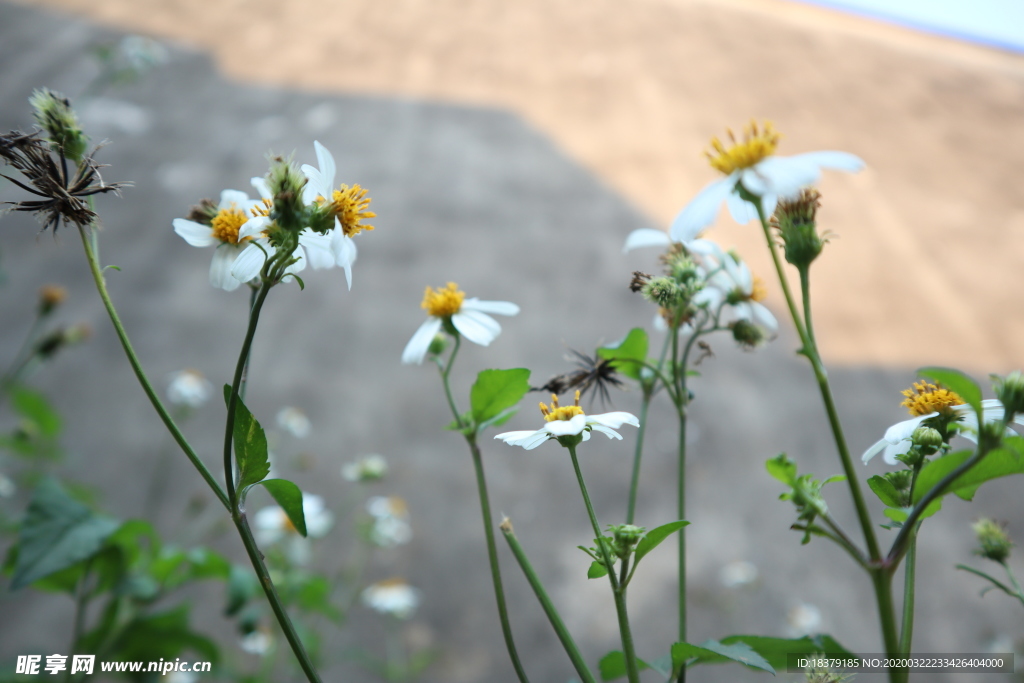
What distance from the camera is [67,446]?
5.44ft

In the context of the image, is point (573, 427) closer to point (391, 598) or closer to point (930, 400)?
point (930, 400)

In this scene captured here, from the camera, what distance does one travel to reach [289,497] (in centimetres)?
27

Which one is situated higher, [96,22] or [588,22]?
[588,22]

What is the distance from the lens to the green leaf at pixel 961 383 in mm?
217

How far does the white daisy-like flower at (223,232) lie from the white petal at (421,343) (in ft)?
0.34

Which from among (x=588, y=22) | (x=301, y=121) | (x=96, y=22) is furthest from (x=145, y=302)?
(x=588, y=22)

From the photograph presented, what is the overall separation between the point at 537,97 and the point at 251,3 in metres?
1.49

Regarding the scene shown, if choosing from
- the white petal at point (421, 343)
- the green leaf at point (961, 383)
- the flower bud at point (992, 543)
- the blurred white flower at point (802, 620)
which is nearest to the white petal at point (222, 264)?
the white petal at point (421, 343)

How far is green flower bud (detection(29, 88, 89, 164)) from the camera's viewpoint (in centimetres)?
29

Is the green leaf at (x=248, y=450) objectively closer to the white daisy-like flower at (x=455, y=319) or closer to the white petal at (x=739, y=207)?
the white daisy-like flower at (x=455, y=319)

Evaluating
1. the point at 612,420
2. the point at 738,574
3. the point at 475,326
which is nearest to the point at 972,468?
the point at 612,420

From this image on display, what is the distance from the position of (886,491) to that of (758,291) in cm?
17

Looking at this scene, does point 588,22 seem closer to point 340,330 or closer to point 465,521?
point 340,330

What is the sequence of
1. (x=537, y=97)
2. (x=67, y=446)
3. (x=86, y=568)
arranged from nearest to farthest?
(x=86, y=568)
(x=67, y=446)
(x=537, y=97)
